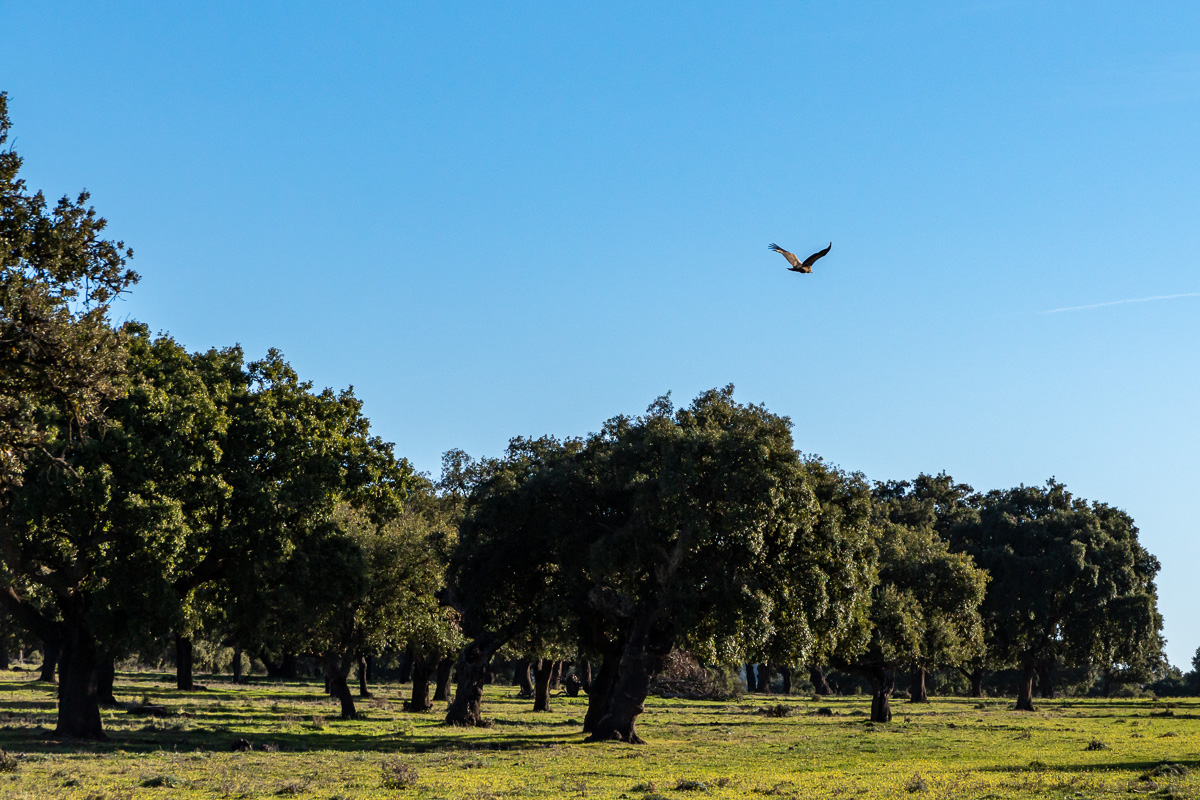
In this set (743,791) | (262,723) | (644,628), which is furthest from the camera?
(262,723)

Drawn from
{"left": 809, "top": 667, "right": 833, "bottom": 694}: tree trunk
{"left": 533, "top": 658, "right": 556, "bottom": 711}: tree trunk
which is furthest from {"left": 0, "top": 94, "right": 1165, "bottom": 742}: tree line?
{"left": 809, "top": 667, "right": 833, "bottom": 694}: tree trunk

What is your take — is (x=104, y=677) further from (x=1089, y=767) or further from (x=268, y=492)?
(x=1089, y=767)

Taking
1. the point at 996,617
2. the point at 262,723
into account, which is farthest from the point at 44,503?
the point at 996,617

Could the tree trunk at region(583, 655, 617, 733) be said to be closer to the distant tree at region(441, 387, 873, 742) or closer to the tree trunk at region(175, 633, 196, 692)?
the distant tree at region(441, 387, 873, 742)

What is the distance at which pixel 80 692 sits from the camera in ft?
119

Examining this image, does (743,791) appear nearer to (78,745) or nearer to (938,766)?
(938,766)

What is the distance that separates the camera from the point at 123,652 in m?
35.8

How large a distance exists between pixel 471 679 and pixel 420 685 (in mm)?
12631

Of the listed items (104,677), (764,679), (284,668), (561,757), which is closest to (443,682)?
(284,668)

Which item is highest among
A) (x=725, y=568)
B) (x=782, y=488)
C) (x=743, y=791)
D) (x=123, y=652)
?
(x=782, y=488)

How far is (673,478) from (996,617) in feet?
194

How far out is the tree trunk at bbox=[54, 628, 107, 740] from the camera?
3609cm

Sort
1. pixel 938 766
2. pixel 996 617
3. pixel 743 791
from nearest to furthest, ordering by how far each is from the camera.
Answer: pixel 743 791 < pixel 938 766 < pixel 996 617

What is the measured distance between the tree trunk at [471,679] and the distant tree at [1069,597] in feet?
168
